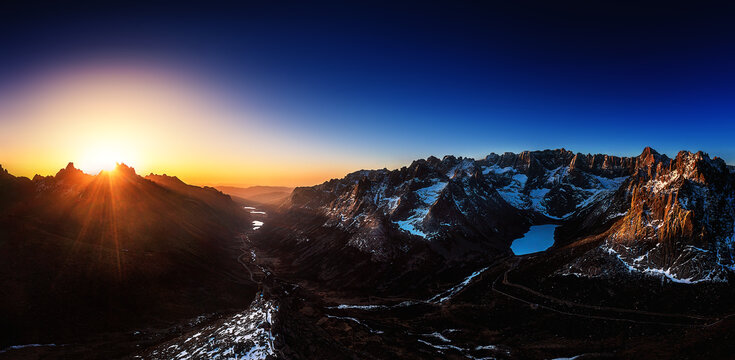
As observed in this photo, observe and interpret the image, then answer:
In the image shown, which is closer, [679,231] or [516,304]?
[516,304]

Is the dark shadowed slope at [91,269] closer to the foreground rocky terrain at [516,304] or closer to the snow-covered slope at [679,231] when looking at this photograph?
the foreground rocky terrain at [516,304]

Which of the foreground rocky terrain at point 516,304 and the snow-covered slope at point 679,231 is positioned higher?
the snow-covered slope at point 679,231

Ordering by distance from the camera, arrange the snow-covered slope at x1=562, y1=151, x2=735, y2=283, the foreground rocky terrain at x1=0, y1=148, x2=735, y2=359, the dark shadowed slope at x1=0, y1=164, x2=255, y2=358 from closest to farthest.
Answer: the foreground rocky terrain at x1=0, y1=148, x2=735, y2=359, the dark shadowed slope at x1=0, y1=164, x2=255, y2=358, the snow-covered slope at x1=562, y1=151, x2=735, y2=283

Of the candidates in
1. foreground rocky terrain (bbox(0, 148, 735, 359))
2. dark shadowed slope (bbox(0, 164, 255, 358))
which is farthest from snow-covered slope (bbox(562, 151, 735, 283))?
dark shadowed slope (bbox(0, 164, 255, 358))

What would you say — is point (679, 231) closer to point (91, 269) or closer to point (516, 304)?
point (516, 304)

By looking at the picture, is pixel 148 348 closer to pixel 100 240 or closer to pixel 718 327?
pixel 100 240

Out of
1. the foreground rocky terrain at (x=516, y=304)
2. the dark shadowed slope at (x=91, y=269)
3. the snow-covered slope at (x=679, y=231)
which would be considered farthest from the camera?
the snow-covered slope at (x=679, y=231)

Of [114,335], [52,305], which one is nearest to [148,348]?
[114,335]

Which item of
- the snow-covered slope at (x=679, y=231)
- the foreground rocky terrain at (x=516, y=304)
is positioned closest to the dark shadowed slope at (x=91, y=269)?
the foreground rocky terrain at (x=516, y=304)

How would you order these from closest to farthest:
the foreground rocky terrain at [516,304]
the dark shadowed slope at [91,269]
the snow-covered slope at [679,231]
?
the foreground rocky terrain at [516,304] → the dark shadowed slope at [91,269] → the snow-covered slope at [679,231]

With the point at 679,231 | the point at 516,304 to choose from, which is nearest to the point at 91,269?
the point at 516,304

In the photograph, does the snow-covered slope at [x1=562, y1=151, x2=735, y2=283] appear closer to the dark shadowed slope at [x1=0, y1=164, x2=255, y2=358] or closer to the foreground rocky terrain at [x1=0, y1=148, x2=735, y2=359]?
the foreground rocky terrain at [x1=0, y1=148, x2=735, y2=359]
